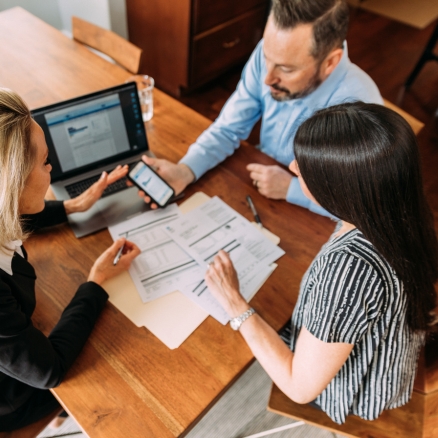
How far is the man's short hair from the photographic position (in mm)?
1173

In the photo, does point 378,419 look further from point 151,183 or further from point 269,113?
point 269,113

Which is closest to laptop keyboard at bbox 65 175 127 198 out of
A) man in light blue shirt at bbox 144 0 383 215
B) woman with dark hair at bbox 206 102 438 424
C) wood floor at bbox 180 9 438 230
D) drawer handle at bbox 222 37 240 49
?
man in light blue shirt at bbox 144 0 383 215

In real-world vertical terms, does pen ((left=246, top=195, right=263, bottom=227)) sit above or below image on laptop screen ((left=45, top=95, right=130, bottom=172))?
below

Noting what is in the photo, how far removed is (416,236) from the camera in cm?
79

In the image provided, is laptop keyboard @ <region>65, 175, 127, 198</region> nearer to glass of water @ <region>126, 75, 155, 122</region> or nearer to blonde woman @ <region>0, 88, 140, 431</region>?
blonde woman @ <region>0, 88, 140, 431</region>

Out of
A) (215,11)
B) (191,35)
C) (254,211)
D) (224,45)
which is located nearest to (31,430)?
(254,211)

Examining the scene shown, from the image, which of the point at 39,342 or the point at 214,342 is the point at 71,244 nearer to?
the point at 39,342

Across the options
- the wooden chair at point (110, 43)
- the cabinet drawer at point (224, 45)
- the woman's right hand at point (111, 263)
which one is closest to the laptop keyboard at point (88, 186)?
the woman's right hand at point (111, 263)

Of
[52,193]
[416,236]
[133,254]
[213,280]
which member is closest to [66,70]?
[52,193]

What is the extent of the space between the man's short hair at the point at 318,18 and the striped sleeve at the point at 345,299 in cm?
74

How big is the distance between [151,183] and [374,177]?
2.17 feet

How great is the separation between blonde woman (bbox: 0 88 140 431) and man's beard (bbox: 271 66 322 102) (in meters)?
0.74

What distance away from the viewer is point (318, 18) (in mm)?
1177

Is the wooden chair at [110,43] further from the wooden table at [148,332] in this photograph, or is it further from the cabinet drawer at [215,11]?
the cabinet drawer at [215,11]
